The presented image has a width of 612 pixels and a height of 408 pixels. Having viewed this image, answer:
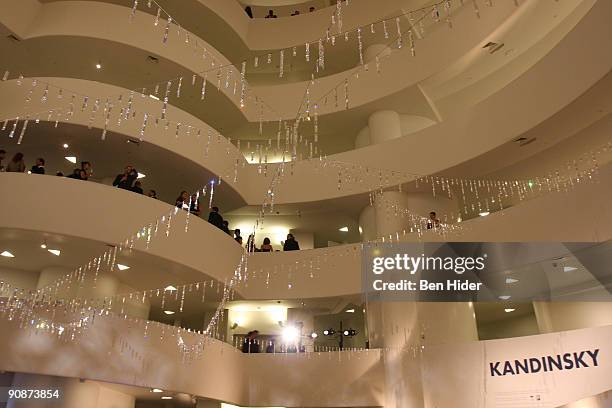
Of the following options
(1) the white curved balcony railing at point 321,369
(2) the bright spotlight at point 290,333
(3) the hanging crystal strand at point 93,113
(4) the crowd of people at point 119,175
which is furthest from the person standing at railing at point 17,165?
(2) the bright spotlight at point 290,333

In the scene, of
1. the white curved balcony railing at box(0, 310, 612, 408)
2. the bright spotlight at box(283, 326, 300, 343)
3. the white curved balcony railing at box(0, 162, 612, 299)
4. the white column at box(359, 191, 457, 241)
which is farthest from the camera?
the bright spotlight at box(283, 326, 300, 343)

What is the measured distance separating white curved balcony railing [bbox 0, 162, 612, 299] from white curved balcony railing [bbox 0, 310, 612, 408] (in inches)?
67.0

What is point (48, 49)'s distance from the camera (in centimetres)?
1216

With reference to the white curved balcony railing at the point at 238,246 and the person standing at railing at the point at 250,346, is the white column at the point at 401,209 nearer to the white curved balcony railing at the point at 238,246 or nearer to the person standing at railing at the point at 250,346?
the white curved balcony railing at the point at 238,246

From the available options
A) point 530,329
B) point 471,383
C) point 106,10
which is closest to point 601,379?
point 471,383

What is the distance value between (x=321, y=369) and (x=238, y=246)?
3.65 metres

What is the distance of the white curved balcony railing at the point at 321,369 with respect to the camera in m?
8.07

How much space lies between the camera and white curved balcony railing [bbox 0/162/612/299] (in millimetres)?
9164

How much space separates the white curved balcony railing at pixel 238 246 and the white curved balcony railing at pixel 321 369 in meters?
1.70

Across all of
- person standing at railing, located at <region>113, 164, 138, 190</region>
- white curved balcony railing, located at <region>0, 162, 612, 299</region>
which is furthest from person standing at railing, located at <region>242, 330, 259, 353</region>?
person standing at railing, located at <region>113, 164, 138, 190</region>

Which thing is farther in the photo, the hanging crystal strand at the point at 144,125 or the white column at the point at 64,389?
the hanging crystal strand at the point at 144,125

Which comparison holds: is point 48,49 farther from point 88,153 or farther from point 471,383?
point 471,383

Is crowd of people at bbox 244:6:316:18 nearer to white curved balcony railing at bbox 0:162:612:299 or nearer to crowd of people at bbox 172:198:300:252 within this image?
crowd of people at bbox 172:198:300:252

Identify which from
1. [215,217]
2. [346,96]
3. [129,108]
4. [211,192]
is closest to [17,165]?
[129,108]
